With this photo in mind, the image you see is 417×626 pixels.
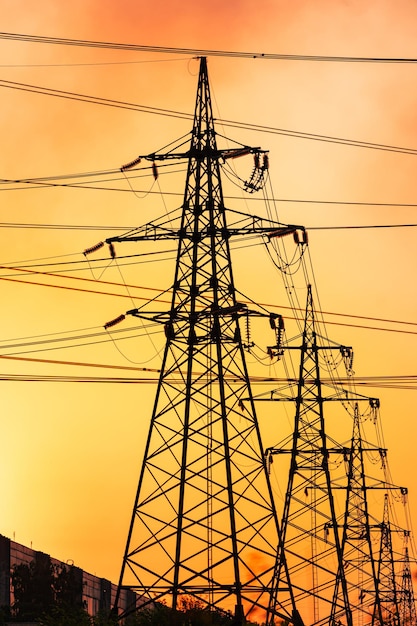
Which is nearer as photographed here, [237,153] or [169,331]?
[169,331]

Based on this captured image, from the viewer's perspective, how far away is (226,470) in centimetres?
5747

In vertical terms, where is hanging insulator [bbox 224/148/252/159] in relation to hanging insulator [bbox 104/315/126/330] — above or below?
above

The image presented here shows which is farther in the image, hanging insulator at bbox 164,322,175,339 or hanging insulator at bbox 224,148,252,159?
hanging insulator at bbox 224,148,252,159

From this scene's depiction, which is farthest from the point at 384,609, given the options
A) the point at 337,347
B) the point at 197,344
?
the point at 197,344

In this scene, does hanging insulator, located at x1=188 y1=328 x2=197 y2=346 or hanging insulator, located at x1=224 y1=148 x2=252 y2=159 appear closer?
hanging insulator, located at x1=188 y1=328 x2=197 y2=346

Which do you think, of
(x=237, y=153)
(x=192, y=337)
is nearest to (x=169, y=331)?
(x=192, y=337)

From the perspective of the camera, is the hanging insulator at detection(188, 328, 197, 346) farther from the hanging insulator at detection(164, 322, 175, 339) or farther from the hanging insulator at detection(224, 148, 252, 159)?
the hanging insulator at detection(224, 148, 252, 159)

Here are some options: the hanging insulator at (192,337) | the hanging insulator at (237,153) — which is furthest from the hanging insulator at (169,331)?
the hanging insulator at (237,153)

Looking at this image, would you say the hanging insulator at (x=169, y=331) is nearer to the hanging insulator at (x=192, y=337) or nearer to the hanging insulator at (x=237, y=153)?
the hanging insulator at (x=192, y=337)

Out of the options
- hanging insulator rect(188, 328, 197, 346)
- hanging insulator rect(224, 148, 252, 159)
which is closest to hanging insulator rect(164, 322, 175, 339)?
hanging insulator rect(188, 328, 197, 346)

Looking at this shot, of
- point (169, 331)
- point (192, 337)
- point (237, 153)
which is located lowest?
point (192, 337)

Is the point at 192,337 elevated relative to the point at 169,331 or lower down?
lower down

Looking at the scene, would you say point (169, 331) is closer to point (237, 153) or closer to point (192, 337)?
point (192, 337)

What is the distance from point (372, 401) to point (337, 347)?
15.7 m
